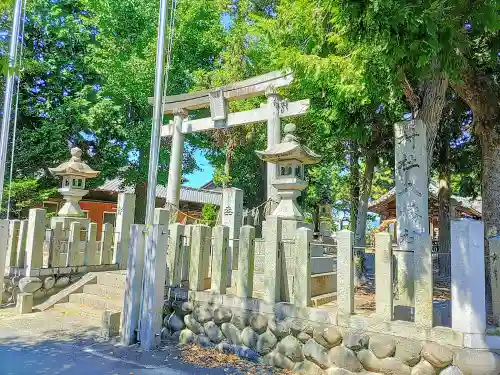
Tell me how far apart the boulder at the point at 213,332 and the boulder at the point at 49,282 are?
427cm

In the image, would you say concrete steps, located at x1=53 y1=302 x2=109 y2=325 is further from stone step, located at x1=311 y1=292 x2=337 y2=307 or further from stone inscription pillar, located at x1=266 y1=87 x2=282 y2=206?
stone inscription pillar, located at x1=266 y1=87 x2=282 y2=206

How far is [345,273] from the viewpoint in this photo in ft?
14.9

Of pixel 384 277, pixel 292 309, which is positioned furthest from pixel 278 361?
pixel 384 277

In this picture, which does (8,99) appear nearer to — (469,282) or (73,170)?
(73,170)

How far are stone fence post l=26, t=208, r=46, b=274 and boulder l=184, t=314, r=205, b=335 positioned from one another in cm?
396

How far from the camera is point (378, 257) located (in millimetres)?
4359

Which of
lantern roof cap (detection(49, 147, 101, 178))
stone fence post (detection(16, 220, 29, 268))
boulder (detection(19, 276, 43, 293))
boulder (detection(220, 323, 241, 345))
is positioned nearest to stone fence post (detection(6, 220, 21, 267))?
stone fence post (detection(16, 220, 29, 268))

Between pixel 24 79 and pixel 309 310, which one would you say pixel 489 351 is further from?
pixel 24 79

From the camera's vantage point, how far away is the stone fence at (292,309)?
3.79 metres

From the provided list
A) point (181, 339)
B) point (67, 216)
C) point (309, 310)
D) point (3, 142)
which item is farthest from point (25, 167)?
point (309, 310)

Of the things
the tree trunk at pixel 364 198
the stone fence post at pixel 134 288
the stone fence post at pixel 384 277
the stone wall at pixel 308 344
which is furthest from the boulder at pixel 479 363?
the tree trunk at pixel 364 198

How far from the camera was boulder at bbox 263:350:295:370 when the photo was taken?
15.6 ft

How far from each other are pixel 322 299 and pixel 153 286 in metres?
2.50

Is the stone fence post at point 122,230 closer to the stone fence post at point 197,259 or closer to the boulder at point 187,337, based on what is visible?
the stone fence post at point 197,259
